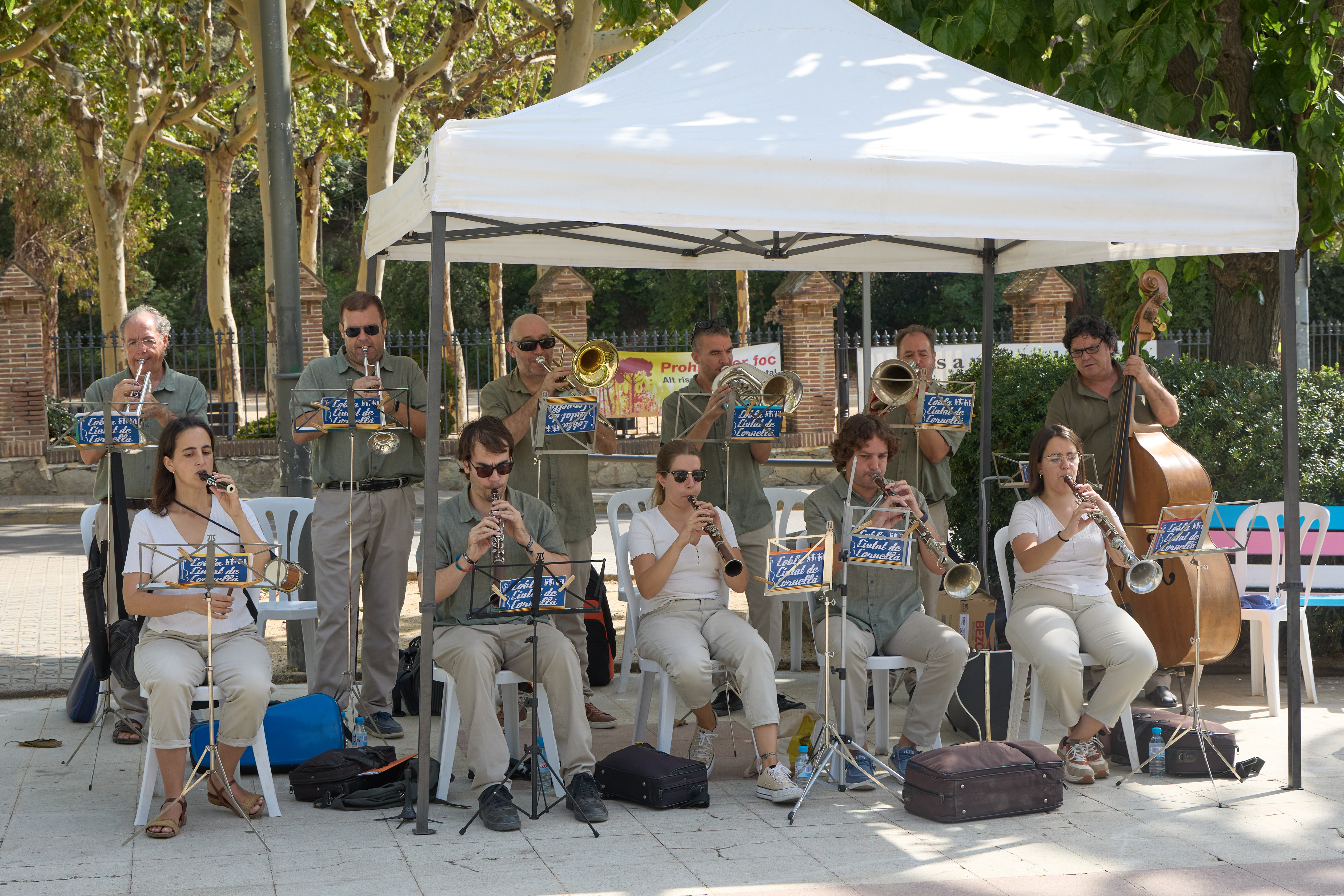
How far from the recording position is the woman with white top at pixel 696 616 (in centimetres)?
445

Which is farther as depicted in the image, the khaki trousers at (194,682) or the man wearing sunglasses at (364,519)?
the man wearing sunglasses at (364,519)

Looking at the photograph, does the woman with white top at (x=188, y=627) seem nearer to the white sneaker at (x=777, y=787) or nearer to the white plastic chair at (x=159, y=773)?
the white plastic chair at (x=159, y=773)

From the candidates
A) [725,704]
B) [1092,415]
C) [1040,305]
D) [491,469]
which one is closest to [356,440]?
[491,469]

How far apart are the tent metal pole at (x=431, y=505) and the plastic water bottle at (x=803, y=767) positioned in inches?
52.6

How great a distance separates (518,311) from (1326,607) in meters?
31.0

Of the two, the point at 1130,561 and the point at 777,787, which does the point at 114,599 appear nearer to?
the point at 777,787

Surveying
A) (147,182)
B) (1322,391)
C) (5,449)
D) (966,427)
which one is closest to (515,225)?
(966,427)

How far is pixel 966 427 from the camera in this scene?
17.4 ft

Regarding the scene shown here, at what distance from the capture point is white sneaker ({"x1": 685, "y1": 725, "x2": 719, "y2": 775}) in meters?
4.77

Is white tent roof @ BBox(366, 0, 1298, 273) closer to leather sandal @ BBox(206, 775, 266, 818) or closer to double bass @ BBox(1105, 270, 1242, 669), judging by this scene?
double bass @ BBox(1105, 270, 1242, 669)

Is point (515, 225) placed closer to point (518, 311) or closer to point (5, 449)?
point (5, 449)

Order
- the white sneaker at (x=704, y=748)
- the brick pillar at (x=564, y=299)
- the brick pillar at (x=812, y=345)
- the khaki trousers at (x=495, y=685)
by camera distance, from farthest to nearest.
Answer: the brick pillar at (x=812, y=345), the brick pillar at (x=564, y=299), the white sneaker at (x=704, y=748), the khaki trousers at (x=495, y=685)

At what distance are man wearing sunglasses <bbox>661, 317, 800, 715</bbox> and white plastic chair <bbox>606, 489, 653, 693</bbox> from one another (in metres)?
0.32

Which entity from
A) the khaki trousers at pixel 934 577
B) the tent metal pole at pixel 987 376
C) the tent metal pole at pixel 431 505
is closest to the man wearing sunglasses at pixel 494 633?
the tent metal pole at pixel 431 505
